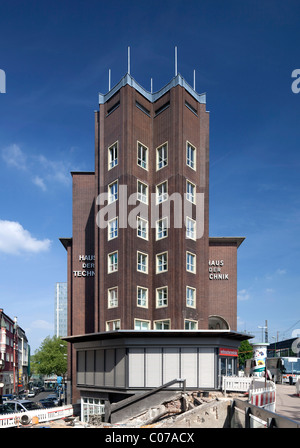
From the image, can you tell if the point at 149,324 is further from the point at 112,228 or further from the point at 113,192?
the point at 113,192

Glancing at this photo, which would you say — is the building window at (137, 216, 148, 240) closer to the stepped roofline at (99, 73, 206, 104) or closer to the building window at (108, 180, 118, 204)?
the building window at (108, 180, 118, 204)

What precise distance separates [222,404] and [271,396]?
3525 mm

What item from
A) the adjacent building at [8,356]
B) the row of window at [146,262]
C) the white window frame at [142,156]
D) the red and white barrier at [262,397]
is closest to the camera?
the red and white barrier at [262,397]

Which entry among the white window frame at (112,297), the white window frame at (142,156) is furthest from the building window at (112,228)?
the white window frame at (142,156)

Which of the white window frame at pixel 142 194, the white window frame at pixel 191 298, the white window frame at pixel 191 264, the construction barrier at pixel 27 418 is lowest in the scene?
the construction barrier at pixel 27 418

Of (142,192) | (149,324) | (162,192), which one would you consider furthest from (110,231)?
(149,324)

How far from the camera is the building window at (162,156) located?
45.5m

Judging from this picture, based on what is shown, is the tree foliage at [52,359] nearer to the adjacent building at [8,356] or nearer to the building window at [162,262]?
the adjacent building at [8,356]

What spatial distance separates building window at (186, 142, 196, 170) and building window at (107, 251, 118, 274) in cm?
1201

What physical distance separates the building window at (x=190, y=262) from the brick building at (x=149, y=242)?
0.34 feet

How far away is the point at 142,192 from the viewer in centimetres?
4497

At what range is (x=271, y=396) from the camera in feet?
68.8
